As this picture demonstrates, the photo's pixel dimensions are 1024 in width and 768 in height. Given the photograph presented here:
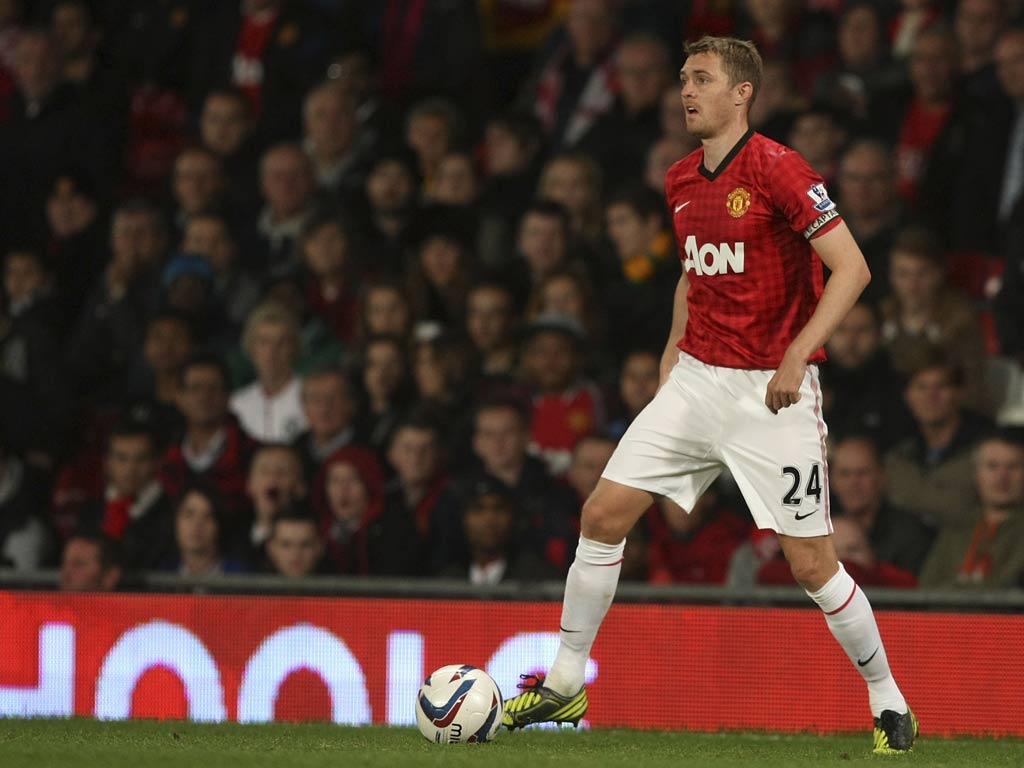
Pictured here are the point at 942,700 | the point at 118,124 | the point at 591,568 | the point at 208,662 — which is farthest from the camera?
the point at 118,124

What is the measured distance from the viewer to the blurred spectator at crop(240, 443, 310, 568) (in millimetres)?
9125

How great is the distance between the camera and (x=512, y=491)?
8.77m

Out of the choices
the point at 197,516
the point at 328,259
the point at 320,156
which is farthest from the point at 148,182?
the point at 197,516

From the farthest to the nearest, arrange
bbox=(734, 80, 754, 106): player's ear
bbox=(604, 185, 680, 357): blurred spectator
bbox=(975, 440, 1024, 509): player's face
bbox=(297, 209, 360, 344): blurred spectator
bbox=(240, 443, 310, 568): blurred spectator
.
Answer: bbox=(297, 209, 360, 344): blurred spectator
bbox=(604, 185, 680, 357): blurred spectator
bbox=(240, 443, 310, 568): blurred spectator
bbox=(975, 440, 1024, 509): player's face
bbox=(734, 80, 754, 106): player's ear

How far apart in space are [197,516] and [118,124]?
4.45 metres

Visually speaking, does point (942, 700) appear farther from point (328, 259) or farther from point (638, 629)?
point (328, 259)

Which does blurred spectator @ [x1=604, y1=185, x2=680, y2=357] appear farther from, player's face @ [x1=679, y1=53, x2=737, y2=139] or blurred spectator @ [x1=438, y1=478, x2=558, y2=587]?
player's face @ [x1=679, y1=53, x2=737, y2=139]

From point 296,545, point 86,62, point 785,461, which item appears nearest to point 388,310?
point 296,545

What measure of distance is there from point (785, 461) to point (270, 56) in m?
7.33

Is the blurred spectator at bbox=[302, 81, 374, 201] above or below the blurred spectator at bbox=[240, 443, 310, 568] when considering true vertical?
above

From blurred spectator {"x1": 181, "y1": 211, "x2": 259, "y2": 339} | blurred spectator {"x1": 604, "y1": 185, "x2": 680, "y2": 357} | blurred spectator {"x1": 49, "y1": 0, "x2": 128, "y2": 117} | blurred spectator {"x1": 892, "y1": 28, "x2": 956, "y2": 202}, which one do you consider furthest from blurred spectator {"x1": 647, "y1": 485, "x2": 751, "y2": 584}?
blurred spectator {"x1": 49, "y1": 0, "x2": 128, "y2": 117}

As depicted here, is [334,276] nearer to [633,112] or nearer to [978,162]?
[633,112]

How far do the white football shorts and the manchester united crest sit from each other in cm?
49

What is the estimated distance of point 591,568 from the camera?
19.8 ft
